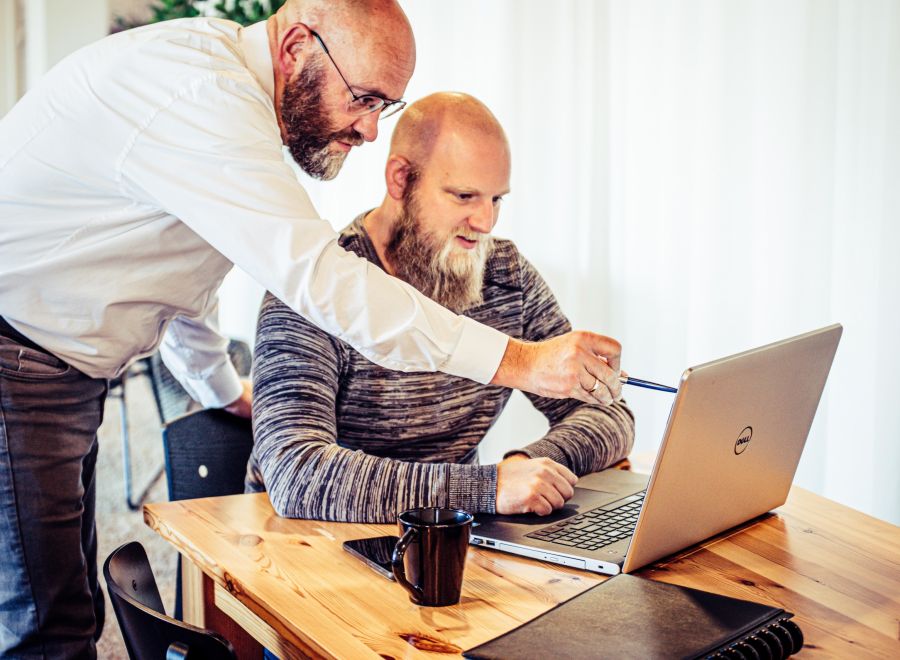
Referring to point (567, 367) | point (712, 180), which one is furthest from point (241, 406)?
point (712, 180)

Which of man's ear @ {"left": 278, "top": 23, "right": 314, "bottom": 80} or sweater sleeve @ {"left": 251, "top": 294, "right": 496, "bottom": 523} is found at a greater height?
man's ear @ {"left": 278, "top": 23, "right": 314, "bottom": 80}

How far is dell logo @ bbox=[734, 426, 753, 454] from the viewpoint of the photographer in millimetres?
1089

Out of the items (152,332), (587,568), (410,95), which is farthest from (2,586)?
(410,95)

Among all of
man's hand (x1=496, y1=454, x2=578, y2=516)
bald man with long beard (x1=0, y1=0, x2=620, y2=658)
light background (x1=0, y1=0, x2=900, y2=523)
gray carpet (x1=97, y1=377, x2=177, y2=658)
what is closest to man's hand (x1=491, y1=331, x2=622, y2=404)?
bald man with long beard (x1=0, y1=0, x2=620, y2=658)

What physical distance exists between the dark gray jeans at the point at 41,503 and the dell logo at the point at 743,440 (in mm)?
966

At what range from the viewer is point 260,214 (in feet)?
3.67

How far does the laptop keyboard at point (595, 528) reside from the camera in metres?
1.12

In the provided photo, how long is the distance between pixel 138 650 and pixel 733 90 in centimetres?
192

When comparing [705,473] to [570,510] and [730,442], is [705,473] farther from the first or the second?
[570,510]

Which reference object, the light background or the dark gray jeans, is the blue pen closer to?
the dark gray jeans

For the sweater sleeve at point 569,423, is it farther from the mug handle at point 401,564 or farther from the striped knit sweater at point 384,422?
the mug handle at point 401,564

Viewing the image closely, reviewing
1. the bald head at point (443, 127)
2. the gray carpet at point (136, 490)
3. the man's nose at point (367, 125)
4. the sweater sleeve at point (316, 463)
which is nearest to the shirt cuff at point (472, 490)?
the sweater sleeve at point (316, 463)

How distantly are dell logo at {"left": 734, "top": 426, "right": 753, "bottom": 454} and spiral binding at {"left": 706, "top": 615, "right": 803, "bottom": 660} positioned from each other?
0.82 ft

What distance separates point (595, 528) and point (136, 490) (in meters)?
2.95
